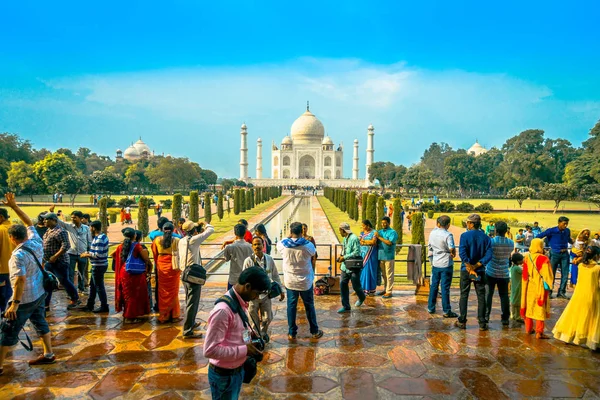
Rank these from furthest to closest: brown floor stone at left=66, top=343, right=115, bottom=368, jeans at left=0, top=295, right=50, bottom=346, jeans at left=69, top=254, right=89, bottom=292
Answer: jeans at left=69, top=254, right=89, bottom=292, brown floor stone at left=66, top=343, right=115, bottom=368, jeans at left=0, top=295, right=50, bottom=346

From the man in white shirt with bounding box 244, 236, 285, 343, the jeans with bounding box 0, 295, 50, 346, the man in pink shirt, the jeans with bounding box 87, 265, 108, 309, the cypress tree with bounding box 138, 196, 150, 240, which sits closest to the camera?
the man in pink shirt

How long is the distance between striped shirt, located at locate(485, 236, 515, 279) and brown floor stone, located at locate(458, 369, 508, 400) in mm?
1151

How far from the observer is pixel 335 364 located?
342cm

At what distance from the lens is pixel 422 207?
2331 cm

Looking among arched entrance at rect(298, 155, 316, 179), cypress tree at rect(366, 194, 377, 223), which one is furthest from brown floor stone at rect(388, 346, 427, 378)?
arched entrance at rect(298, 155, 316, 179)

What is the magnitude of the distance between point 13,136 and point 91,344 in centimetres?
4443

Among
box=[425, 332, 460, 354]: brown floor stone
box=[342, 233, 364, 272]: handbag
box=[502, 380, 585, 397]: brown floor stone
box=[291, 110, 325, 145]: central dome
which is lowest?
box=[502, 380, 585, 397]: brown floor stone

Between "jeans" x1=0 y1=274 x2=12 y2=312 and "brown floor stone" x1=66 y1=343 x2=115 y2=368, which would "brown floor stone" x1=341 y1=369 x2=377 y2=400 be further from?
"jeans" x1=0 y1=274 x2=12 y2=312

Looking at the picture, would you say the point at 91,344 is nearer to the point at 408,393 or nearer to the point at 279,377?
the point at 279,377

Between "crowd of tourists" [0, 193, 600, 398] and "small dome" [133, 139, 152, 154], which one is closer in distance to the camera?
"crowd of tourists" [0, 193, 600, 398]

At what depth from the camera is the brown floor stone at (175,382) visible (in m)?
3.03

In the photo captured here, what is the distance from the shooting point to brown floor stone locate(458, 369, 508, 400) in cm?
294

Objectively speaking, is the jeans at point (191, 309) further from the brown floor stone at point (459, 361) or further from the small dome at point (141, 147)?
the small dome at point (141, 147)

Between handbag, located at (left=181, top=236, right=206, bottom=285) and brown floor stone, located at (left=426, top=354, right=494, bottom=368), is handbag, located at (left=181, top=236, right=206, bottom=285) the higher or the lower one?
the higher one
